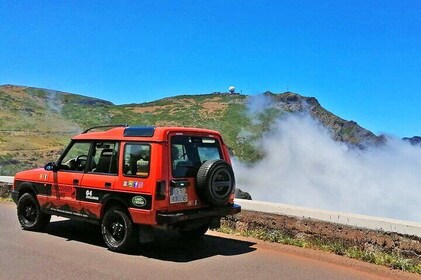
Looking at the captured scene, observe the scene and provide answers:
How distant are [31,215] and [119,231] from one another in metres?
2.74

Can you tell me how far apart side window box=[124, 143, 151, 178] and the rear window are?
39 cm

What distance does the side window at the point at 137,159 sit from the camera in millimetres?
7043

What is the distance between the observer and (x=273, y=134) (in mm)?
42938

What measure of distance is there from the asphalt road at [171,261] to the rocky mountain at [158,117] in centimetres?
2352

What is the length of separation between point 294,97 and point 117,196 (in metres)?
47.6

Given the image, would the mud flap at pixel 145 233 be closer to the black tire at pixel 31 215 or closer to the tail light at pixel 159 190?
the tail light at pixel 159 190

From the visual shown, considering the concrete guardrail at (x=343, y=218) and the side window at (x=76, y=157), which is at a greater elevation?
the side window at (x=76, y=157)

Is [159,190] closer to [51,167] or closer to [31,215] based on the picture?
[51,167]

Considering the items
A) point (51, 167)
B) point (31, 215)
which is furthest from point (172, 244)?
point (31, 215)

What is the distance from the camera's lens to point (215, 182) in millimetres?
7391

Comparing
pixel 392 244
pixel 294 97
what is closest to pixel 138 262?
pixel 392 244

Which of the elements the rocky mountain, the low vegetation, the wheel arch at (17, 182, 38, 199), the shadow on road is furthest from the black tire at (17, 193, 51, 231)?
the rocky mountain

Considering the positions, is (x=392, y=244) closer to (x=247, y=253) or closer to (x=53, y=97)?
(x=247, y=253)

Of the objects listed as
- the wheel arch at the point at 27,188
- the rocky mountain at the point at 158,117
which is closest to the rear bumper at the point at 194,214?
the wheel arch at the point at 27,188
